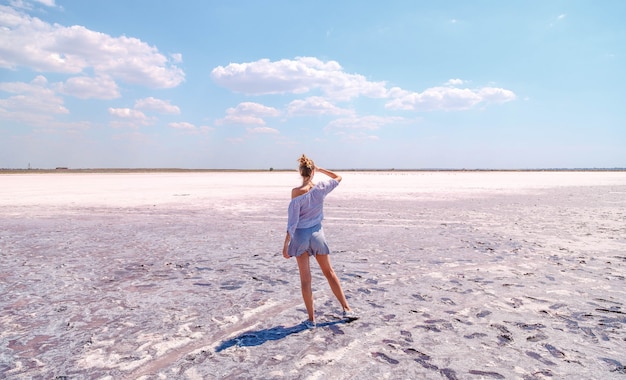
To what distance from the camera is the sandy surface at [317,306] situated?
4.26 meters

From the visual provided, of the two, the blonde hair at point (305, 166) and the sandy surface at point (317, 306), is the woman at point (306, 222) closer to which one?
the blonde hair at point (305, 166)

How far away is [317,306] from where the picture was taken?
20.2 feet

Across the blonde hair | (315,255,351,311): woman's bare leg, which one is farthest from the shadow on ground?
the blonde hair

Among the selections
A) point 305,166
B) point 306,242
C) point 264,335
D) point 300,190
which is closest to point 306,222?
point 306,242

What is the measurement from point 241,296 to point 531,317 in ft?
14.9

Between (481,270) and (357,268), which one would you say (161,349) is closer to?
(357,268)

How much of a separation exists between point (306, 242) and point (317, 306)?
1.67 m

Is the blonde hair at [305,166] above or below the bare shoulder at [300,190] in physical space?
above

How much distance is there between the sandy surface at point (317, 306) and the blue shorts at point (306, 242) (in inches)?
43.8

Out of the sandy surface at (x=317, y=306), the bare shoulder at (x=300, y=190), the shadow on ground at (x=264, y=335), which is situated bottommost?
the shadow on ground at (x=264, y=335)

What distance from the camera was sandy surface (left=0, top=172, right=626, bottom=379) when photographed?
14.0 ft

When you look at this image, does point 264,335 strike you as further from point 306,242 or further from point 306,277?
point 306,242

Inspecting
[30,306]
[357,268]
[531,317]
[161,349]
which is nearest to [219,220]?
[357,268]

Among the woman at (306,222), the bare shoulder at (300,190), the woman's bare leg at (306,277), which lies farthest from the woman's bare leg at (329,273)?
the bare shoulder at (300,190)
